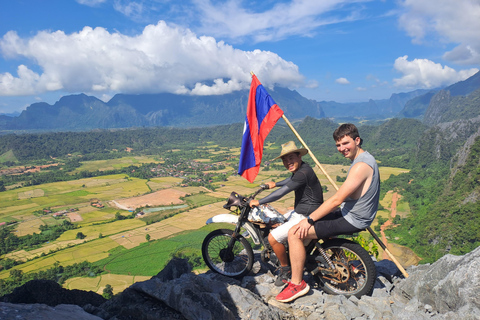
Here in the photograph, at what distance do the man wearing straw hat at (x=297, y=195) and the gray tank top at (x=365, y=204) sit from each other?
0.55 metres

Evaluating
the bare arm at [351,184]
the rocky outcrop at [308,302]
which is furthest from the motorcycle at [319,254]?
the bare arm at [351,184]

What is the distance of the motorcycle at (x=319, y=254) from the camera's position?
184 inches

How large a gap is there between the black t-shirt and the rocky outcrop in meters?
1.54

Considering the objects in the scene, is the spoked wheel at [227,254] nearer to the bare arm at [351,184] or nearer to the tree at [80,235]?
the bare arm at [351,184]

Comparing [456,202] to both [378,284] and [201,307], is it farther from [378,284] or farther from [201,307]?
[201,307]

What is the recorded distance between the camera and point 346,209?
14.7 ft

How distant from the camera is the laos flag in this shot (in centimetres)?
669

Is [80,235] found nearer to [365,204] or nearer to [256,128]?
[256,128]

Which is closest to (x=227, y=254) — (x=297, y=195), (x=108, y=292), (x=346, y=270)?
(x=297, y=195)

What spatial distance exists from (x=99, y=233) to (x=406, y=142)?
147 metres

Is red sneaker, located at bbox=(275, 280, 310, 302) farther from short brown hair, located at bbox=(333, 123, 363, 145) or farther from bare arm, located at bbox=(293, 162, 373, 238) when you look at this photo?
short brown hair, located at bbox=(333, 123, 363, 145)

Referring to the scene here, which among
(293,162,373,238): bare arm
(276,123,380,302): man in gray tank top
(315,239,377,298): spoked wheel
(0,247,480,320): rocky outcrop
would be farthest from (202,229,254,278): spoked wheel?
(293,162,373,238): bare arm

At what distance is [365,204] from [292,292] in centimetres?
188

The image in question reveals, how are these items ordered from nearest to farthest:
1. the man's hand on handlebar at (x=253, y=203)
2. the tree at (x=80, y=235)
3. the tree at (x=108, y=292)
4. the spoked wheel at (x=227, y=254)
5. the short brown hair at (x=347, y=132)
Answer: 1. the short brown hair at (x=347, y=132)
2. the man's hand on handlebar at (x=253, y=203)
3. the spoked wheel at (x=227, y=254)
4. the tree at (x=108, y=292)
5. the tree at (x=80, y=235)
